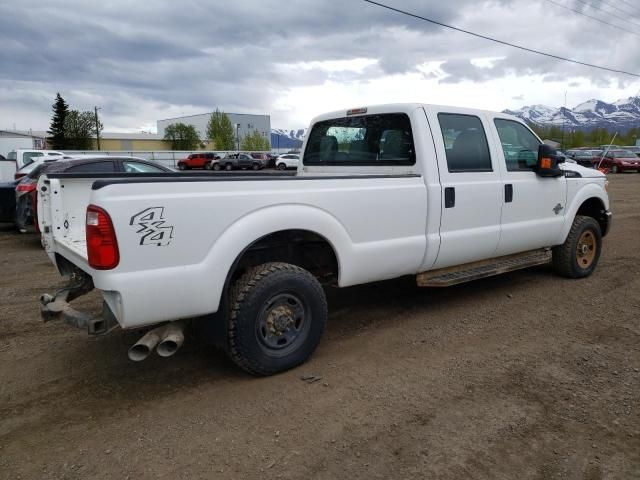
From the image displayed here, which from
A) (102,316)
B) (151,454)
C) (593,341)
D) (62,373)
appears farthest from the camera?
(593,341)

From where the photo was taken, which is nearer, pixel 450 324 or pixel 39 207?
pixel 39 207

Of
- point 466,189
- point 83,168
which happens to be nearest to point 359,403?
point 466,189

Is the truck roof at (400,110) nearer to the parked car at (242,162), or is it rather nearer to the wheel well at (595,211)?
the wheel well at (595,211)

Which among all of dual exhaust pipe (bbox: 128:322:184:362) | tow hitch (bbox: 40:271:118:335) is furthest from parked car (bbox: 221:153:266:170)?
dual exhaust pipe (bbox: 128:322:184:362)

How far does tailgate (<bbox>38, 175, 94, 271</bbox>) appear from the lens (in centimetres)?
380

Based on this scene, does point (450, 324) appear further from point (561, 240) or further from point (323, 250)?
point (561, 240)

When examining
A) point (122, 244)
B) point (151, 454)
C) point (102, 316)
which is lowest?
point (151, 454)

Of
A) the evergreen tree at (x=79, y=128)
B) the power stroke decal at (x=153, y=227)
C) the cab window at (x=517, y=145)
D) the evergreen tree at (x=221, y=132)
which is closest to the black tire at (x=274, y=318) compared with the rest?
the power stroke decal at (x=153, y=227)

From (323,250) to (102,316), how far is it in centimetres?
177

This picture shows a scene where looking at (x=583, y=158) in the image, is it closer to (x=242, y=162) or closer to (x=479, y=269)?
(x=242, y=162)

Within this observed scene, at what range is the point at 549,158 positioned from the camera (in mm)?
5281

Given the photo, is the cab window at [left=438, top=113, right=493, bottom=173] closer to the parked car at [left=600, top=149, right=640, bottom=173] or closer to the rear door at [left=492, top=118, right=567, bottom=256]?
the rear door at [left=492, top=118, right=567, bottom=256]

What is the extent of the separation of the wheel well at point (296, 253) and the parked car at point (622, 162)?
34.4m

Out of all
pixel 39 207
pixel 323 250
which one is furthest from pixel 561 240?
pixel 39 207
